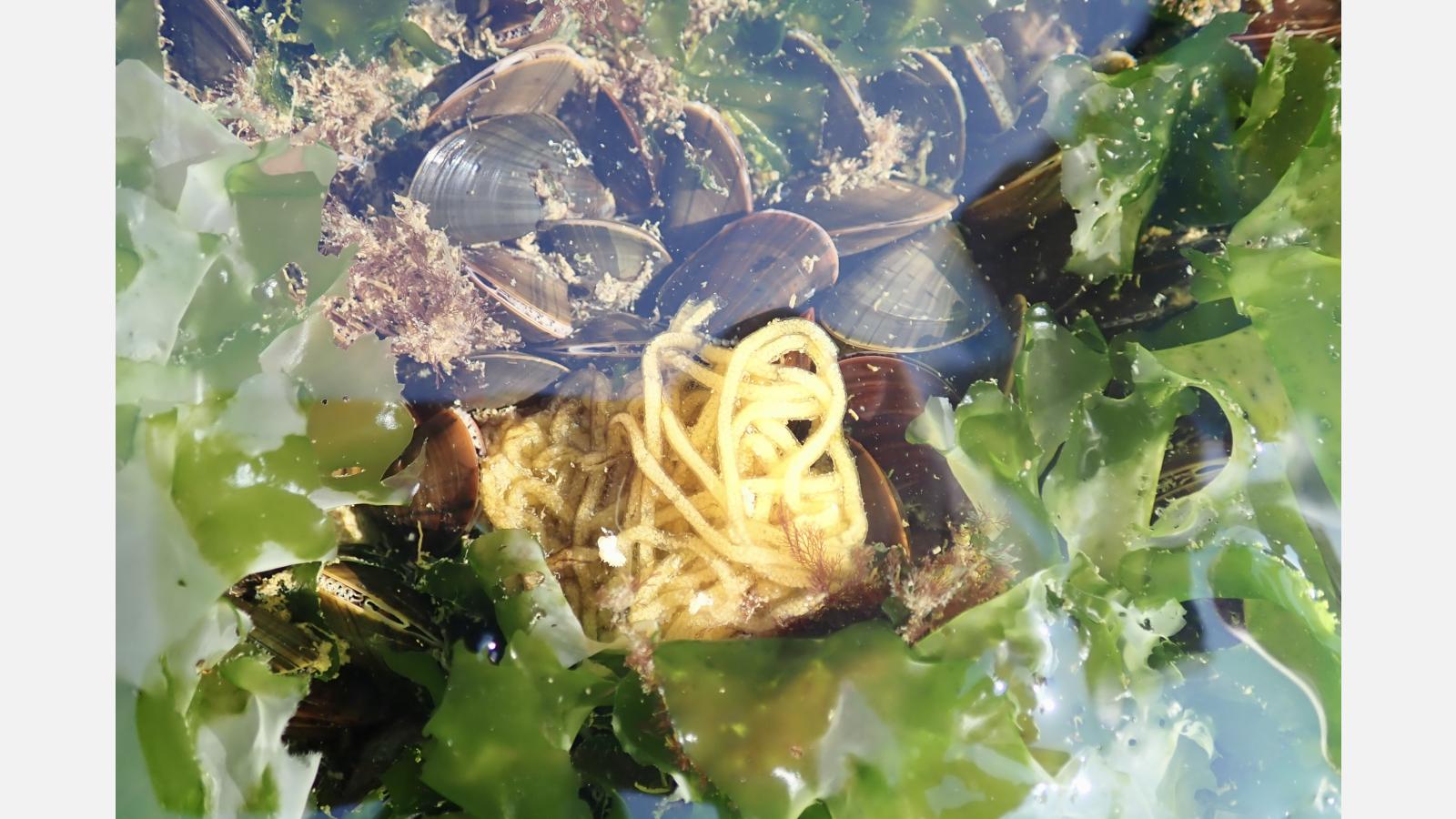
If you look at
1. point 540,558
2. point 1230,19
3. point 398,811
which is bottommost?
point 398,811

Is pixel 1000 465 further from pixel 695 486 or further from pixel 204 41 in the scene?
pixel 204 41

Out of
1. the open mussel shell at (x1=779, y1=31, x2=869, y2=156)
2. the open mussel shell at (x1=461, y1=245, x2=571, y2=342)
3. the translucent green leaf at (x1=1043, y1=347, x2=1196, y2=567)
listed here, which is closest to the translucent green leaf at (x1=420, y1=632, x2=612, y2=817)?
the open mussel shell at (x1=461, y1=245, x2=571, y2=342)

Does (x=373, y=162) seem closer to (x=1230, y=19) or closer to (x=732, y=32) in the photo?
(x=732, y=32)

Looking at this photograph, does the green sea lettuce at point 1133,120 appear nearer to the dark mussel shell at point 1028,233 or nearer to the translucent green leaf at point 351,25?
the dark mussel shell at point 1028,233

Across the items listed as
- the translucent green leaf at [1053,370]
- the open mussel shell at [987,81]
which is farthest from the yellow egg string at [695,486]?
the open mussel shell at [987,81]

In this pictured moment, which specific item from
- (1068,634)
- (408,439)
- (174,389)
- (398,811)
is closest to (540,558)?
(408,439)

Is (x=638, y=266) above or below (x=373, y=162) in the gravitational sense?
below
